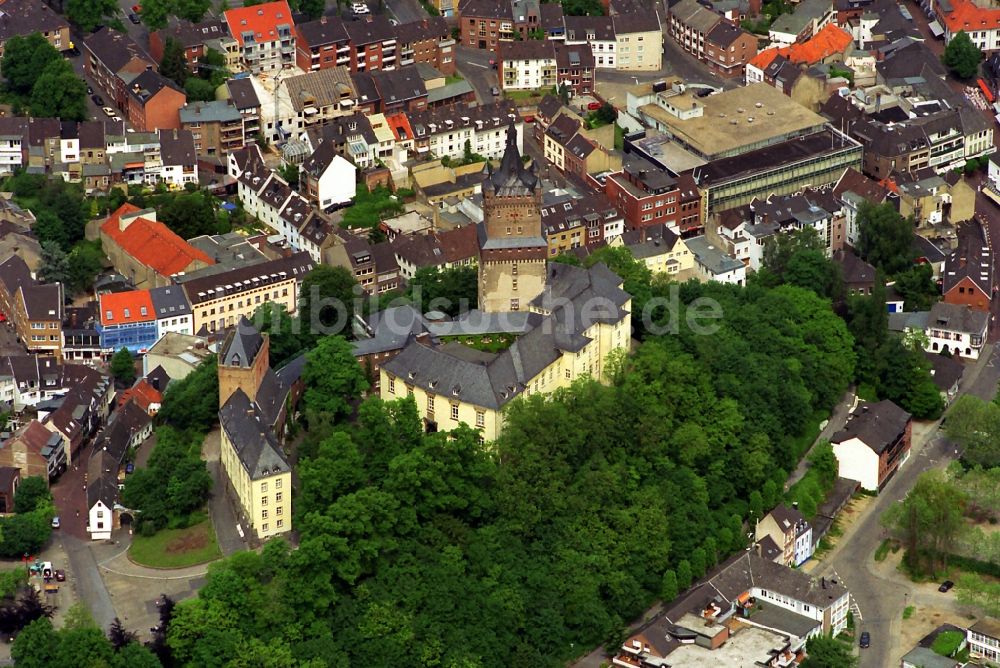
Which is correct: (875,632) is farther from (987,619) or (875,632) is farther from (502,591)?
(502,591)

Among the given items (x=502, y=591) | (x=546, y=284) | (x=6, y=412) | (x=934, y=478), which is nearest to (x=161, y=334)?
(x=6, y=412)

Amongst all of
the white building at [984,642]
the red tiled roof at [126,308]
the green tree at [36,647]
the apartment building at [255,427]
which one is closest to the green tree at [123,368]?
the red tiled roof at [126,308]

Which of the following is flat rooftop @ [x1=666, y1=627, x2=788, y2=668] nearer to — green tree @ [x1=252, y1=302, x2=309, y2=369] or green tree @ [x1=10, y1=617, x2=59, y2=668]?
→ green tree @ [x1=252, y1=302, x2=309, y2=369]

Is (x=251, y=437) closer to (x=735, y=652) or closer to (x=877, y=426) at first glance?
(x=735, y=652)

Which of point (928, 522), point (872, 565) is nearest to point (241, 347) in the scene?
point (872, 565)

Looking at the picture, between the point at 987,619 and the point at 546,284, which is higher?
the point at 546,284

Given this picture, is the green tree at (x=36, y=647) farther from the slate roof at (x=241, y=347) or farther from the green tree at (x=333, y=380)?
the green tree at (x=333, y=380)

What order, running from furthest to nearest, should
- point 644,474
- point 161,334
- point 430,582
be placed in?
point 161,334
point 644,474
point 430,582
